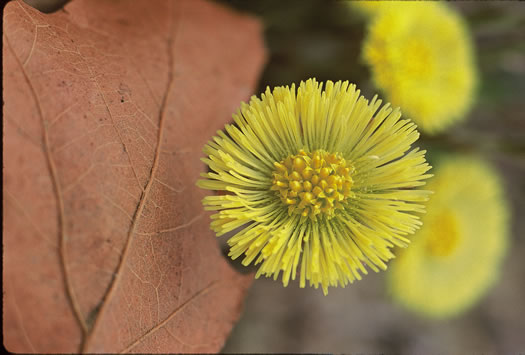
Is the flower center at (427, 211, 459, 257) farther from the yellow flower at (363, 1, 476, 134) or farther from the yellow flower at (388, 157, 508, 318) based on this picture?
the yellow flower at (363, 1, 476, 134)

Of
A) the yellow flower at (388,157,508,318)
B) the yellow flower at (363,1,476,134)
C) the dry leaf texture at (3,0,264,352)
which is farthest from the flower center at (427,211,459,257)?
the dry leaf texture at (3,0,264,352)

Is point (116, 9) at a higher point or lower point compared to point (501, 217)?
lower

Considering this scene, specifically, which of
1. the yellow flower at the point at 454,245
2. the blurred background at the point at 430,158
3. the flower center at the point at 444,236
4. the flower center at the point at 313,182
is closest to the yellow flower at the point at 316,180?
the flower center at the point at 313,182

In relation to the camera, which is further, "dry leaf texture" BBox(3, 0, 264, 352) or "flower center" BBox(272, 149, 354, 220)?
"flower center" BBox(272, 149, 354, 220)

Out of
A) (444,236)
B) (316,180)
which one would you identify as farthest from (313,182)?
(444,236)

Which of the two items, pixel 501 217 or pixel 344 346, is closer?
pixel 501 217

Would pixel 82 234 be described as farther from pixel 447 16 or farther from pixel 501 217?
pixel 501 217

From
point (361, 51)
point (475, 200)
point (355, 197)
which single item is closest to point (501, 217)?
point (475, 200)
